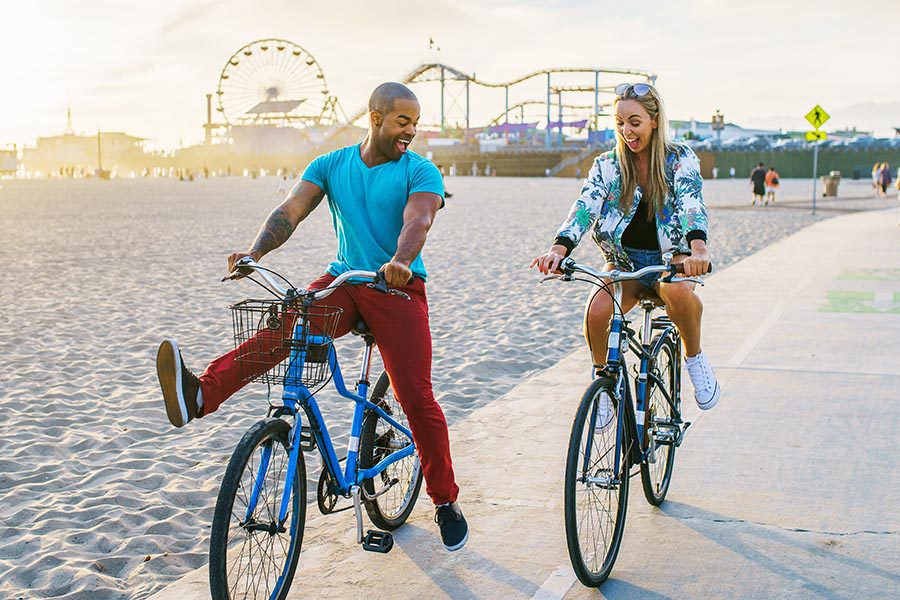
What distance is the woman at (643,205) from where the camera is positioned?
13.3 feet

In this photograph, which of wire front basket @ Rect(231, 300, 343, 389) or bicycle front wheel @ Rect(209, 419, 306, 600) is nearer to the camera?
bicycle front wheel @ Rect(209, 419, 306, 600)

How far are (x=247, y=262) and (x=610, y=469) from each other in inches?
56.1

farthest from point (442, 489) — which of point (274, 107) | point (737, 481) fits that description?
point (274, 107)

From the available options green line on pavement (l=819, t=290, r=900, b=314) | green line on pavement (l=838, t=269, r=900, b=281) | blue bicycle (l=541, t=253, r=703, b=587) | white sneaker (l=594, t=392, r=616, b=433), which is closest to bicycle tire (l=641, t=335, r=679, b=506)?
blue bicycle (l=541, t=253, r=703, b=587)

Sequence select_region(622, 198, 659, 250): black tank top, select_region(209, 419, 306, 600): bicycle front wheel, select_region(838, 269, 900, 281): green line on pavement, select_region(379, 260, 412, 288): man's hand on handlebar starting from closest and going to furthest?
select_region(209, 419, 306, 600): bicycle front wheel, select_region(379, 260, 412, 288): man's hand on handlebar, select_region(622, 198, 659, 250): black tank top, select_region(838, 269, 900, 281): green line on pavement

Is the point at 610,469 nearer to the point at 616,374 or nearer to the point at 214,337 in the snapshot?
the point at 616,374

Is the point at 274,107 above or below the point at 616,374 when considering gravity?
above

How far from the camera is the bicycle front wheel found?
9.97 feet

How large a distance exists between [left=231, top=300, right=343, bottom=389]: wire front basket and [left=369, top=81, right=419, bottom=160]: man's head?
2.13 feet

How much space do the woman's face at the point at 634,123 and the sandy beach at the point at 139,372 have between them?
2.30m

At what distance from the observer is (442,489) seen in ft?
12.2

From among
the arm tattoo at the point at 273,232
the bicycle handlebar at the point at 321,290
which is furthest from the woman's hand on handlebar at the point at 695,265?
the arm tattoo at the point at 273,232

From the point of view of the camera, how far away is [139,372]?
7910mm

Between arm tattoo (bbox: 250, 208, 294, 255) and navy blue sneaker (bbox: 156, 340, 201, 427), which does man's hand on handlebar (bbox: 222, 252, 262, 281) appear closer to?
arm tattoo (bbox: 250, 208, 294, 255)
